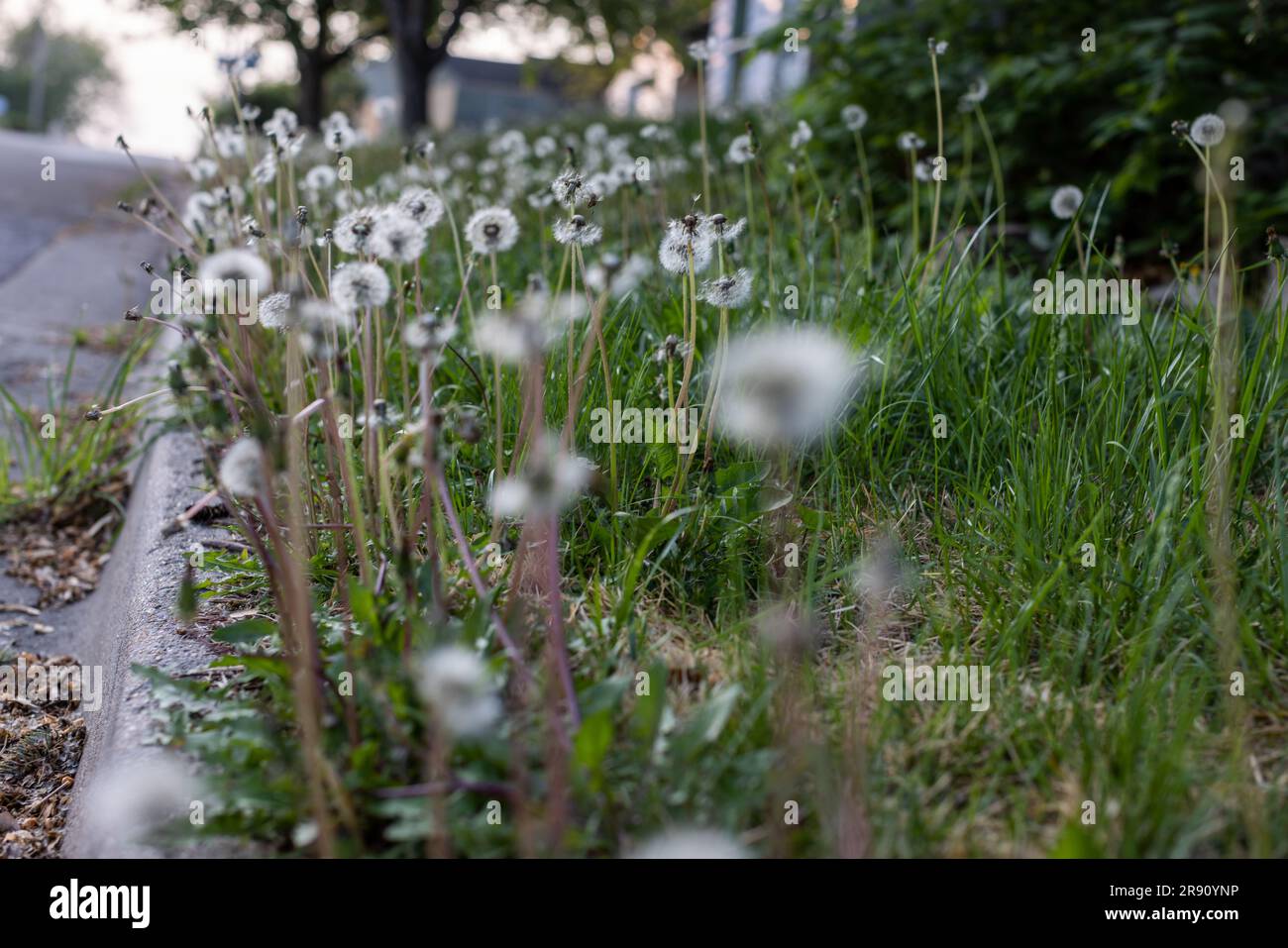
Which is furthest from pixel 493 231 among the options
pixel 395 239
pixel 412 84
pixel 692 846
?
pixel 412 84

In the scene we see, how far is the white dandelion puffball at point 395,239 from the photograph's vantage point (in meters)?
1.67

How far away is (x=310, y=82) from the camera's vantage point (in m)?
20.2

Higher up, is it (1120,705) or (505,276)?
(505,276)

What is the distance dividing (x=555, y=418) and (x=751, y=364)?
0.95 m

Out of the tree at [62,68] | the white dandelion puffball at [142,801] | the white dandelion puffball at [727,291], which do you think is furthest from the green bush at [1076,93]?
the tree at [62,68]

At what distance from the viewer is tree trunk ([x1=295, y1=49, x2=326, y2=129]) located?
65.3 ft

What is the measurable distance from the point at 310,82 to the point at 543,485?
69.9ft

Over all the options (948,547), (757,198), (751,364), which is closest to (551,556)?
(751,364)

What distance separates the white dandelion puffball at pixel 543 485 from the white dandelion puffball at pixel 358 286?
14.2 inches

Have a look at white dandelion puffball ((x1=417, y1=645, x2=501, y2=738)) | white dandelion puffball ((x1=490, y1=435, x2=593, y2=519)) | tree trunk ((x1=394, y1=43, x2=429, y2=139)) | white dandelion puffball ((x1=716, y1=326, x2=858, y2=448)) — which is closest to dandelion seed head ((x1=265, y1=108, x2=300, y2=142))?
white dandelion puffball ((x1=490, y1=435, x2=593, y2=519))

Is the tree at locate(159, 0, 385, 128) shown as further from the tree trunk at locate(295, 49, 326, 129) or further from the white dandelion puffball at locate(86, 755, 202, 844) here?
the white dandelion puffball at locate(86, 755, 202, 844)
